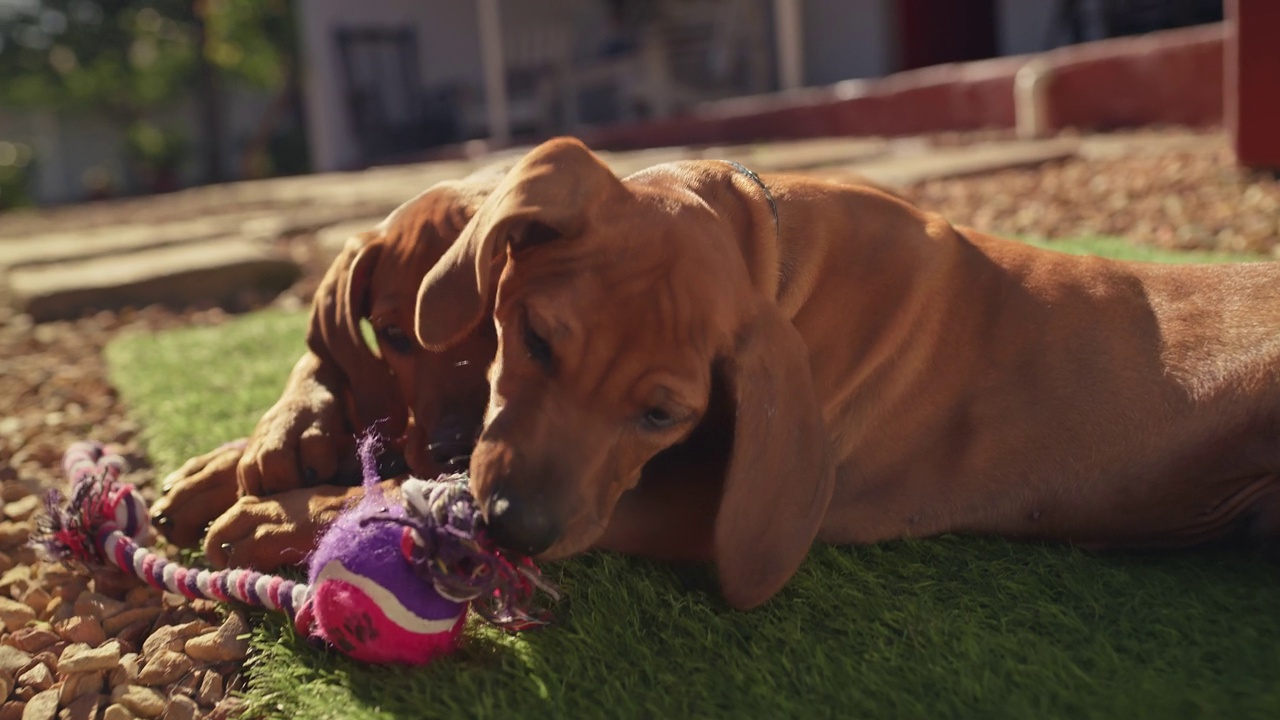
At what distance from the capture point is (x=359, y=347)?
117 inches

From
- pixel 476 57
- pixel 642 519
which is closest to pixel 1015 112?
pixel 642 519

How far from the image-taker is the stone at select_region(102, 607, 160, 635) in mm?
2623

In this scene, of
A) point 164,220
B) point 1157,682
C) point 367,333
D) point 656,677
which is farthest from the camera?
point 164,220

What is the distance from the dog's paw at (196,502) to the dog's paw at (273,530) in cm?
26

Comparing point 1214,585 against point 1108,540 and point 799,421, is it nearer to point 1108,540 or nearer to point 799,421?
point 1108,540

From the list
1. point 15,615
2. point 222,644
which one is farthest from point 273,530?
point 15,615

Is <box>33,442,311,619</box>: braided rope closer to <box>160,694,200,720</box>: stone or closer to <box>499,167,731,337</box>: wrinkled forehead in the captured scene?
<box>160,694,200,720</box>: stone

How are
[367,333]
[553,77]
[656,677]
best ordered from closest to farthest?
1. [656,677]
2. [367,333]
3. [553,77]

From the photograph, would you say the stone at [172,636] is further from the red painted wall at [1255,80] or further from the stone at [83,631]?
the red painted wall at [1255,80]

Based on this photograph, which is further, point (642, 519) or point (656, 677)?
point (642, 519)

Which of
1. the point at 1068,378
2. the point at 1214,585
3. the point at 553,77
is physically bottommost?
the point at 1214,585

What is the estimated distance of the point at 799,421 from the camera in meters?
2.18

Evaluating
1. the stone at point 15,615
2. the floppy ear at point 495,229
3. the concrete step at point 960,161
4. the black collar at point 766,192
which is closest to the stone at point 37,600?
the stone at point 15,615

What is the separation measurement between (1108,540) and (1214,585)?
296 mm
